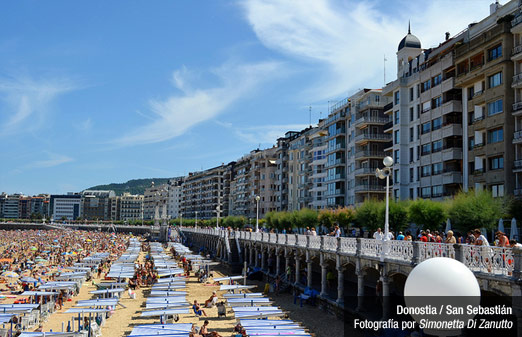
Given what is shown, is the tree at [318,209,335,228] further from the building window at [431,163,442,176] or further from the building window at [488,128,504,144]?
the building window at [488,128,504,144]

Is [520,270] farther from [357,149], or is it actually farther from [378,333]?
[357,149]

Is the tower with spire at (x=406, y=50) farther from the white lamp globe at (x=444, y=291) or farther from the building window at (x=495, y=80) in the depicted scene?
the white lamp globe at (x=444, y=291)

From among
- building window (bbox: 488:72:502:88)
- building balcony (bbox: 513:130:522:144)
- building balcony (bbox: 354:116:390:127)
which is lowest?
building balcony (bbox: 513:130:522:144)

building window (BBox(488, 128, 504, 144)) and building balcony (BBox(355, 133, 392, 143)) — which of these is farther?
building balcony (BBox(355, 133, 392, 143))

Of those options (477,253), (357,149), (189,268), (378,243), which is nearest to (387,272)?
(378,243)

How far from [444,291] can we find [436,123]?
4752 cm

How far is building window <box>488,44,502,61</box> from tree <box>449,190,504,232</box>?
1273 cm

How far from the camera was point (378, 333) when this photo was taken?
80.4ft

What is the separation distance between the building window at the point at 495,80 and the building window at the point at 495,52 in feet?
4.70

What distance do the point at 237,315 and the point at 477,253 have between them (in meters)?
14.0

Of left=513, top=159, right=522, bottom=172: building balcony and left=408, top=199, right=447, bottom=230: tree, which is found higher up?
left=513, top=159, right=522, bottom=172: building balcony

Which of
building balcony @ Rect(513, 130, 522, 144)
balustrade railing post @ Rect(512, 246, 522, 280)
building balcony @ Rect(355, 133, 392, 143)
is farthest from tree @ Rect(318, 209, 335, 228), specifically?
balustrade railing post @ Rect(512, 246, 522, 280)

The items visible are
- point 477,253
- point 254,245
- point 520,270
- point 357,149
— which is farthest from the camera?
point 357,149

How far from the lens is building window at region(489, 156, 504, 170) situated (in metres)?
40.9
